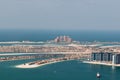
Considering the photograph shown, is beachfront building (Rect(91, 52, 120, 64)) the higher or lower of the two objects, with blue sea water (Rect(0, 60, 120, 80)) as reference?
higher

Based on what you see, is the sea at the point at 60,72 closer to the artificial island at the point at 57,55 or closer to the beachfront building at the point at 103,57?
the artificial island at the point at 57,55

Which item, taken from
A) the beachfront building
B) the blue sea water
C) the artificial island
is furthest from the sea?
the beachfront building

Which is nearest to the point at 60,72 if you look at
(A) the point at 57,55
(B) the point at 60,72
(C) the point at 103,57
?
(B) the point at 60,72

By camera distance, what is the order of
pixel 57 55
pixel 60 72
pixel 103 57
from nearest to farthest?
pixel 60 72 < pixel 103 57 < pixel 57 55

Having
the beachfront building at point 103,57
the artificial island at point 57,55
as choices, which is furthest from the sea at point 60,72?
the beachfront building at point 103,57

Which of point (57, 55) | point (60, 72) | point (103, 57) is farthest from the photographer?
point (57, 55)

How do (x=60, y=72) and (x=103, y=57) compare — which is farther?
(x=103, y=57)

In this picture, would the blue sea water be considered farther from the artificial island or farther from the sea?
the artificial island

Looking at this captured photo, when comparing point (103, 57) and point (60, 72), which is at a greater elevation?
point (103, 57)

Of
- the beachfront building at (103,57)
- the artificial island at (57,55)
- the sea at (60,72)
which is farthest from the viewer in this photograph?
the beachfront building at (103,57)

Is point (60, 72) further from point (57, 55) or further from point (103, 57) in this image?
point (57, 55)

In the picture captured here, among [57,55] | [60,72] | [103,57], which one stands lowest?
[60,72]

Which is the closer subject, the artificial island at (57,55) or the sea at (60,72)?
the sea at (60,72)
